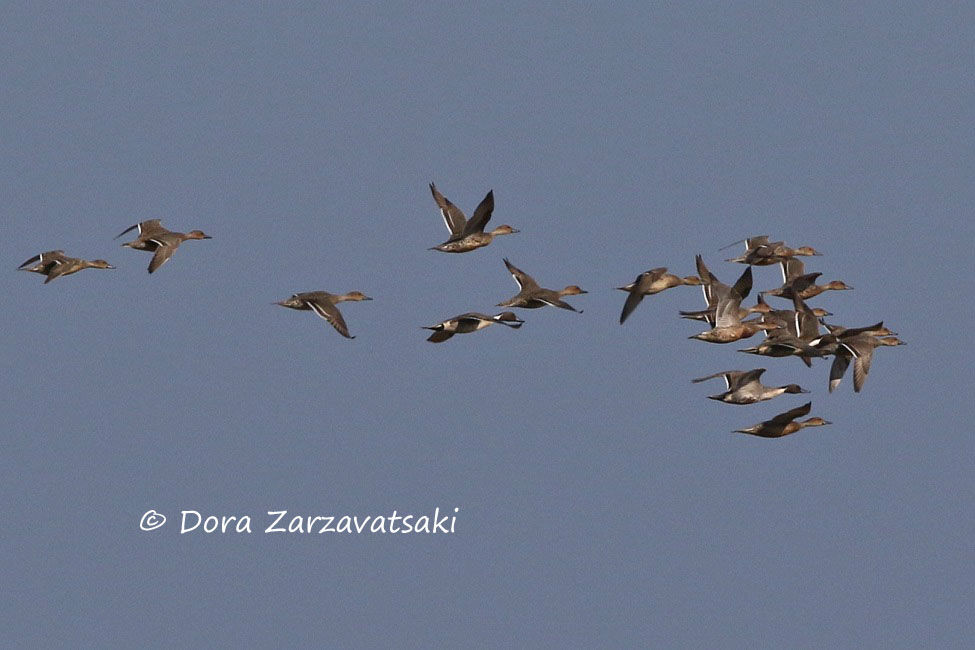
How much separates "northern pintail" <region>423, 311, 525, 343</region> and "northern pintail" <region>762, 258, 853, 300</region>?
6509 millimetres

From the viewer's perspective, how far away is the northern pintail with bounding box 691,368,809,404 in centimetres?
3794

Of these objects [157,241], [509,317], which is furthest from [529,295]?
[157,241]

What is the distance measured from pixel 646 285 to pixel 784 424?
172 inches

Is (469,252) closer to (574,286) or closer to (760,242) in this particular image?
(574,286)

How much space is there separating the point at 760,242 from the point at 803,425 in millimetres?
5986

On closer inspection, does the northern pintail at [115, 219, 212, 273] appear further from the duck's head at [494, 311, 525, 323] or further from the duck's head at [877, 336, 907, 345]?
the duck's head at [877, 336, 907, 345]

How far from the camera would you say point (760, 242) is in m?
43.2

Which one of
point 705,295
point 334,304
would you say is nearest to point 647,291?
point 705,295

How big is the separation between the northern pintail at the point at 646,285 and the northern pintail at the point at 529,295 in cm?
124

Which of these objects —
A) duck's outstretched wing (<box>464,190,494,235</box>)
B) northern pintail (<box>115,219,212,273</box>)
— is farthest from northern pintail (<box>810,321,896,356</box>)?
northern pintail (<box>115,219,212,273</box>)

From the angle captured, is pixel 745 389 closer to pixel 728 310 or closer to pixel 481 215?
pixel 728 310

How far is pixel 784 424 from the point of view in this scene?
126 feet

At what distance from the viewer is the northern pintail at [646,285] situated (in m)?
39.4

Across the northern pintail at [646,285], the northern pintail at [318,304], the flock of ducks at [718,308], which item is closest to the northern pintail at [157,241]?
the flock of ducks at [718,308]
